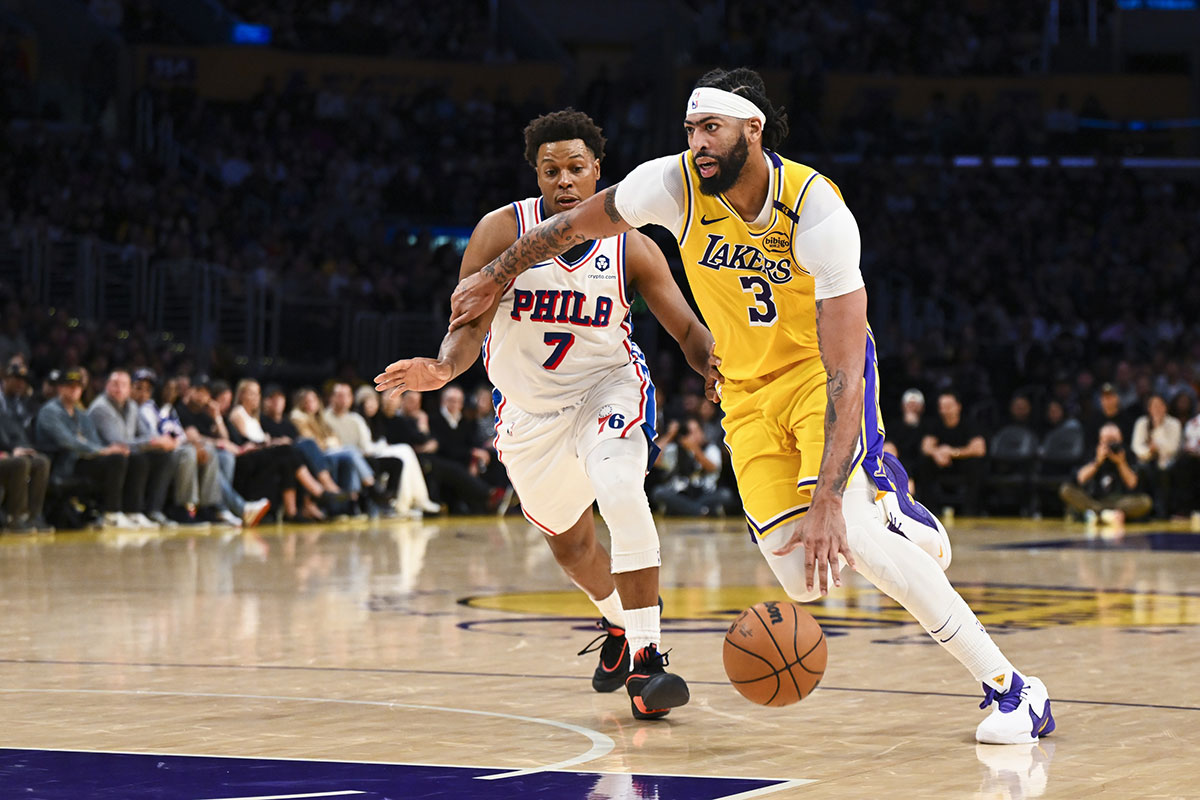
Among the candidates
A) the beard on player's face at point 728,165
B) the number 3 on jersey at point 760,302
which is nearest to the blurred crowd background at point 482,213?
the number 3 on jersey at point 760,302

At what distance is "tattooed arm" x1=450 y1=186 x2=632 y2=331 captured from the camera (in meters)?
5.26

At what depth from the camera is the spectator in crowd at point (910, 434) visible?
1955cm

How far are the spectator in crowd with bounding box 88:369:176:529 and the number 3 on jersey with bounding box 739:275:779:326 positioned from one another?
1150 cm

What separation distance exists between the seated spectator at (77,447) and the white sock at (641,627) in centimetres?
1050

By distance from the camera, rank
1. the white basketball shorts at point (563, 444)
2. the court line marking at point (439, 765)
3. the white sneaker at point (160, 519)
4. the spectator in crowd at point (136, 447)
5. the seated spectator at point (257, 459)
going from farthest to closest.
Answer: the seated spectator at point (257, 459), the white sneaker at point (160, 519), the spectator in crowd at point (136, 447), the white basketball shorts at point (563, 444), the court line marking at point (439, 765)

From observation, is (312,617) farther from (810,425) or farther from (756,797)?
(756,797)

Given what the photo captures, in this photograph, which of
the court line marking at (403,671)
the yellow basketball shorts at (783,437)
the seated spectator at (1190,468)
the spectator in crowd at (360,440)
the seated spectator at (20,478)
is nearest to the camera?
the yellow basketball shorts at (783,437)

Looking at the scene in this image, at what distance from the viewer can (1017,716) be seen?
503 cm

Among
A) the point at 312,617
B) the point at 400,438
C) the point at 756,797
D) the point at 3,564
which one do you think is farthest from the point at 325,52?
the point at 756,797

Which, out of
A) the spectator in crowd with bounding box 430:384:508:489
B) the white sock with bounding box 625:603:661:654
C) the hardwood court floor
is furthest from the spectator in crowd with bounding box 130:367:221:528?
the white sock with bounding box 625:603:661:654

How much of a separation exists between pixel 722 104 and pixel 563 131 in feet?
4.78

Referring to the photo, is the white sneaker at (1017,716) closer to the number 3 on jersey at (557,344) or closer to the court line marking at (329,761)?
the court line marking at (329,761)

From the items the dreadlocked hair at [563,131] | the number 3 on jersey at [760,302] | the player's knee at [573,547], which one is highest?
the dreadlocked hair at [563,131]

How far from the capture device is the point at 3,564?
11.8m
